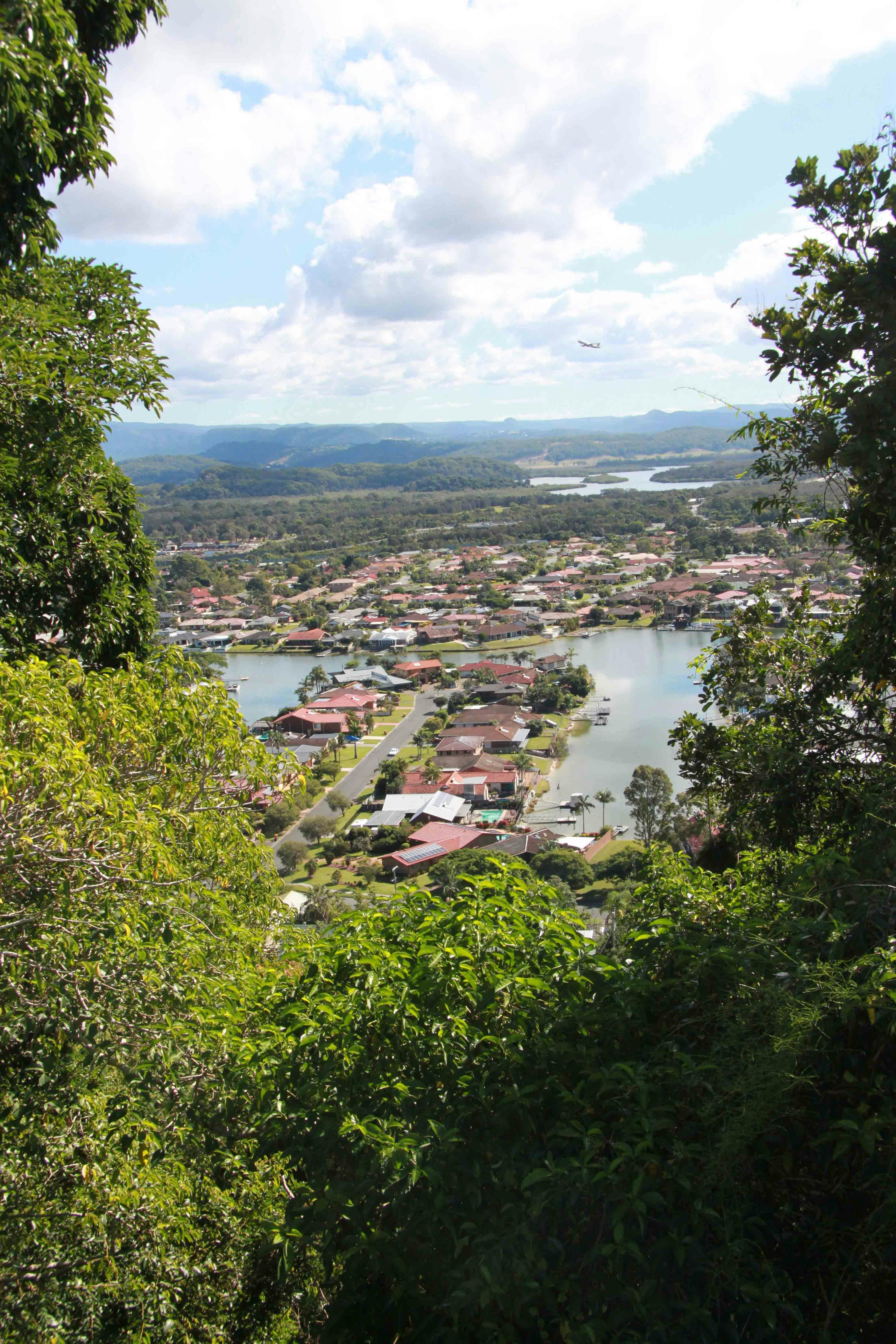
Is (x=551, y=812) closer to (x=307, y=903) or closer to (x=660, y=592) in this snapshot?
(x=307, y=903)

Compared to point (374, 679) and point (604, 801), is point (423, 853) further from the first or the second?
point (374, 679)

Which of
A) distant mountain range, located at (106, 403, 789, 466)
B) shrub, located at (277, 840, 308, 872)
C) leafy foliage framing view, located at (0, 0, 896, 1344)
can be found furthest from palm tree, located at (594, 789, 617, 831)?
distant mountain range, located at (106, 403, 789, 466)

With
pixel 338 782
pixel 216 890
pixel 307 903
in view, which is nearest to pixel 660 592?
pixel 338 782

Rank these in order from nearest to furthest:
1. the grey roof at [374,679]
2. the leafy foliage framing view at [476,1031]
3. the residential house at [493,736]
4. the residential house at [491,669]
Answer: the leafy foliage framing view at [476,1031] → the residential house at [493,736] → the residential house at [491,669] → the grey roof at [374,679]

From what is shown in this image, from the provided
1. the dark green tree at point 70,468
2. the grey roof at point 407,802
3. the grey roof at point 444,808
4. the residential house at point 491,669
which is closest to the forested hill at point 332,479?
the residential house at point 491,669

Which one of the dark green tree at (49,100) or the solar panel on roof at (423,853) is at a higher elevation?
the dark green tree at (49,100)

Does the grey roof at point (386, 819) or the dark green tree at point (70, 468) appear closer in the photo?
the dark green tree at point (70, 468)

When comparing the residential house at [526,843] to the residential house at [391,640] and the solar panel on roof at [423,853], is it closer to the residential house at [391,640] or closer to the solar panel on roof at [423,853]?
the solar panel on roof at [423,853]

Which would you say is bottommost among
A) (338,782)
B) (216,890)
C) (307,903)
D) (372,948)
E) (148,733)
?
(338,782)
